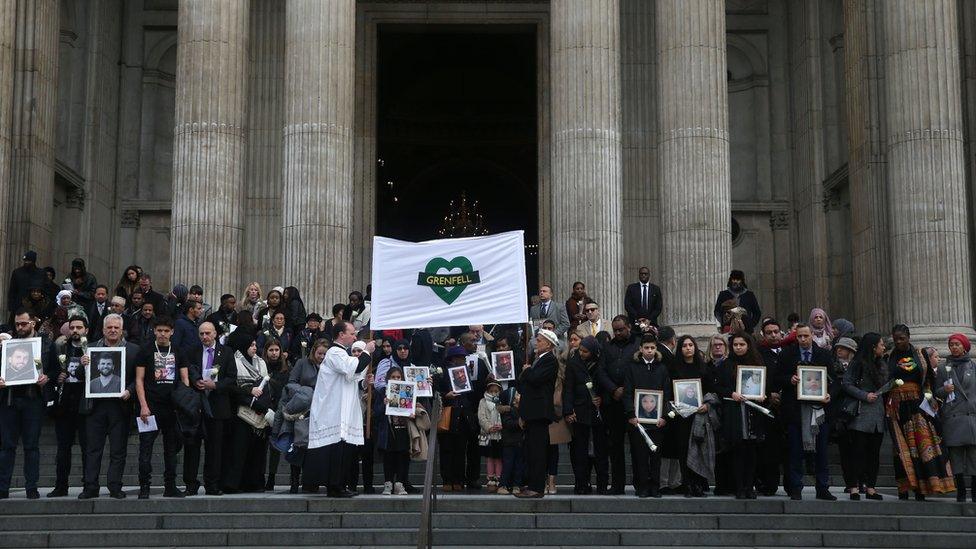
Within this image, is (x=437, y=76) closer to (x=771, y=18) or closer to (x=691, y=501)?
(x=771, y=18)

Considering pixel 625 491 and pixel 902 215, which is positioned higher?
pixel 902 215

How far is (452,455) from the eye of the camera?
17312 mm

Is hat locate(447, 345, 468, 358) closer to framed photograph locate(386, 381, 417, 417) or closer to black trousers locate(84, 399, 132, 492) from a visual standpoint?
framed photograph locate(386, 381, 417, 417)

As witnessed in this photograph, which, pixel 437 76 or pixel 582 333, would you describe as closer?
pixel 582 333

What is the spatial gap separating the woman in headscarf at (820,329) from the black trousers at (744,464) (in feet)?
11.4

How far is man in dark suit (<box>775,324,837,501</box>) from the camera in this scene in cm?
1589

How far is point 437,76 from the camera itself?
4381 centimetres

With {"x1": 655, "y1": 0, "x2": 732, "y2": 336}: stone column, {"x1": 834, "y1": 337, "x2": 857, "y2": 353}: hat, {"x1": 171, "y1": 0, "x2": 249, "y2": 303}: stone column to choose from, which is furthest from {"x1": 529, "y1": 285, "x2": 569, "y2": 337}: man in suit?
{"x1": 171, "y1": 0, "x2": 249, "y2": 303}: stone column

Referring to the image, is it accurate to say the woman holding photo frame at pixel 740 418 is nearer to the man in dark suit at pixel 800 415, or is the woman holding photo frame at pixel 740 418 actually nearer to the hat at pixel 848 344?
the man in dark suit at pixel 800 415

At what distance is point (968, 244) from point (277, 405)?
15.1m

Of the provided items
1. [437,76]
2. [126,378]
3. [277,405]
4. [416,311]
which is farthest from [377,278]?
[437,76]

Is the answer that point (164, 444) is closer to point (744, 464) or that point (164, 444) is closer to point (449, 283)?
point (449, 283)

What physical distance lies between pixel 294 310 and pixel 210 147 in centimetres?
484

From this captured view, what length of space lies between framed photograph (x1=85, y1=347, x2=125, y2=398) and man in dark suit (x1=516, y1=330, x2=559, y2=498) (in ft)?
16.9
